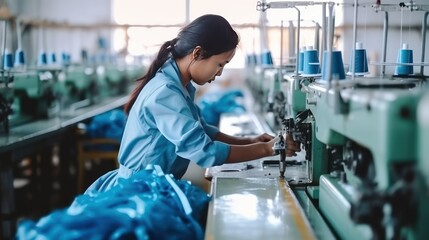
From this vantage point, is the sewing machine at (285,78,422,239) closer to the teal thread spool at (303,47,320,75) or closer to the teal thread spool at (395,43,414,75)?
the teal thread spool at (303,47,320,75)

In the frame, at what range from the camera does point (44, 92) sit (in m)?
5.40


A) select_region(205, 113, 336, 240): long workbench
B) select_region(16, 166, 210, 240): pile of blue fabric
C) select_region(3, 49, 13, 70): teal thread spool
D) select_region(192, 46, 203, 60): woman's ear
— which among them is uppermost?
select_region(192, 46, 203, 60): woman's ear

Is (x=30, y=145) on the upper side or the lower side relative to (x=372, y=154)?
lower

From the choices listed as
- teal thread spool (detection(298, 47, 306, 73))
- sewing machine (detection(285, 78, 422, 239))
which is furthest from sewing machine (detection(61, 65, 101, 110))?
sewing machine (detection(285, 78, 422, 239))

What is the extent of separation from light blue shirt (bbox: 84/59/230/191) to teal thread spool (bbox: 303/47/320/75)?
0.59 metres

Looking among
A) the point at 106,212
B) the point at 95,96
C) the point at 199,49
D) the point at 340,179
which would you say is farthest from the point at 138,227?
the point at 95,96

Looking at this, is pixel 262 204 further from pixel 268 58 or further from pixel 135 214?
pixel 268 58

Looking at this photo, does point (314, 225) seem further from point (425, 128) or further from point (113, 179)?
point (113, 179)

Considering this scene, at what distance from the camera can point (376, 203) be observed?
1368 mm

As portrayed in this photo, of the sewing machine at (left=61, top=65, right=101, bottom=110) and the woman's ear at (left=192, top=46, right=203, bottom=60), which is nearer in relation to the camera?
the woman's ear at (left=192, top=46, right=203, bottom=60)

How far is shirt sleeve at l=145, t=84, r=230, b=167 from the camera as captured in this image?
228cm

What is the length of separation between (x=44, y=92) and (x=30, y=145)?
3.35 feet

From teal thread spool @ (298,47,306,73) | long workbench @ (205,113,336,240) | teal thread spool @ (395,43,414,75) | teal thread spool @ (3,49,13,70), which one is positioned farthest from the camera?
teal thread spool @ (3,49,13,70)

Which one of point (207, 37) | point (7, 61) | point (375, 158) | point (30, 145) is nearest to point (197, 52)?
point (207, 37)
